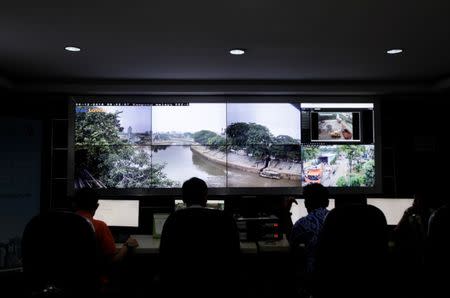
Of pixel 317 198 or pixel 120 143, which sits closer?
pixel 317 198

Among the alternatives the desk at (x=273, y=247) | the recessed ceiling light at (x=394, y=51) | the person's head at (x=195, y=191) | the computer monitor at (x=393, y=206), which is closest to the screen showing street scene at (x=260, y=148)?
the computer monitor at (x=393, y=206)

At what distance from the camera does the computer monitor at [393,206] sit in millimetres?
3926

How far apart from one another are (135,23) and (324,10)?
1.32m

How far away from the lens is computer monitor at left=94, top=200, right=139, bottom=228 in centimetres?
374

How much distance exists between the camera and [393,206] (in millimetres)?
3961

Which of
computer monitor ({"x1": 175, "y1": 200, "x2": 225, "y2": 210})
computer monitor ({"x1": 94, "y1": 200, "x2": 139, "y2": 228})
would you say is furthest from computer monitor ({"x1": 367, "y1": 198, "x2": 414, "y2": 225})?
computer monitor ({"x1": 94, "y1": 200, "x2": 139, "y2": 228})

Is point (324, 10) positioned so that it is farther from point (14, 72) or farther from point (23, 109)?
point (23, 109)

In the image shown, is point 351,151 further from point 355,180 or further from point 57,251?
point 57,251

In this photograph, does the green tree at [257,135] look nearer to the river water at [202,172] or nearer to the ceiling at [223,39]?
the river water at [202,172]

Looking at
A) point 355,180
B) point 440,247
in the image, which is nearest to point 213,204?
point 440,247

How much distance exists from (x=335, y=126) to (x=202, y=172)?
1.73m

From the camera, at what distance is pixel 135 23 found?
2.95m

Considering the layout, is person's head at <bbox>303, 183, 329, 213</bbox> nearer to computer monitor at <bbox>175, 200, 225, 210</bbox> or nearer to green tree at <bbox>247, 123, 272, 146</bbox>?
computer monitor at <bbox>175, 200, 225, 210</bbox>

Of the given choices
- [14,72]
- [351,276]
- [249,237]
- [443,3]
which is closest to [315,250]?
[351,276]
